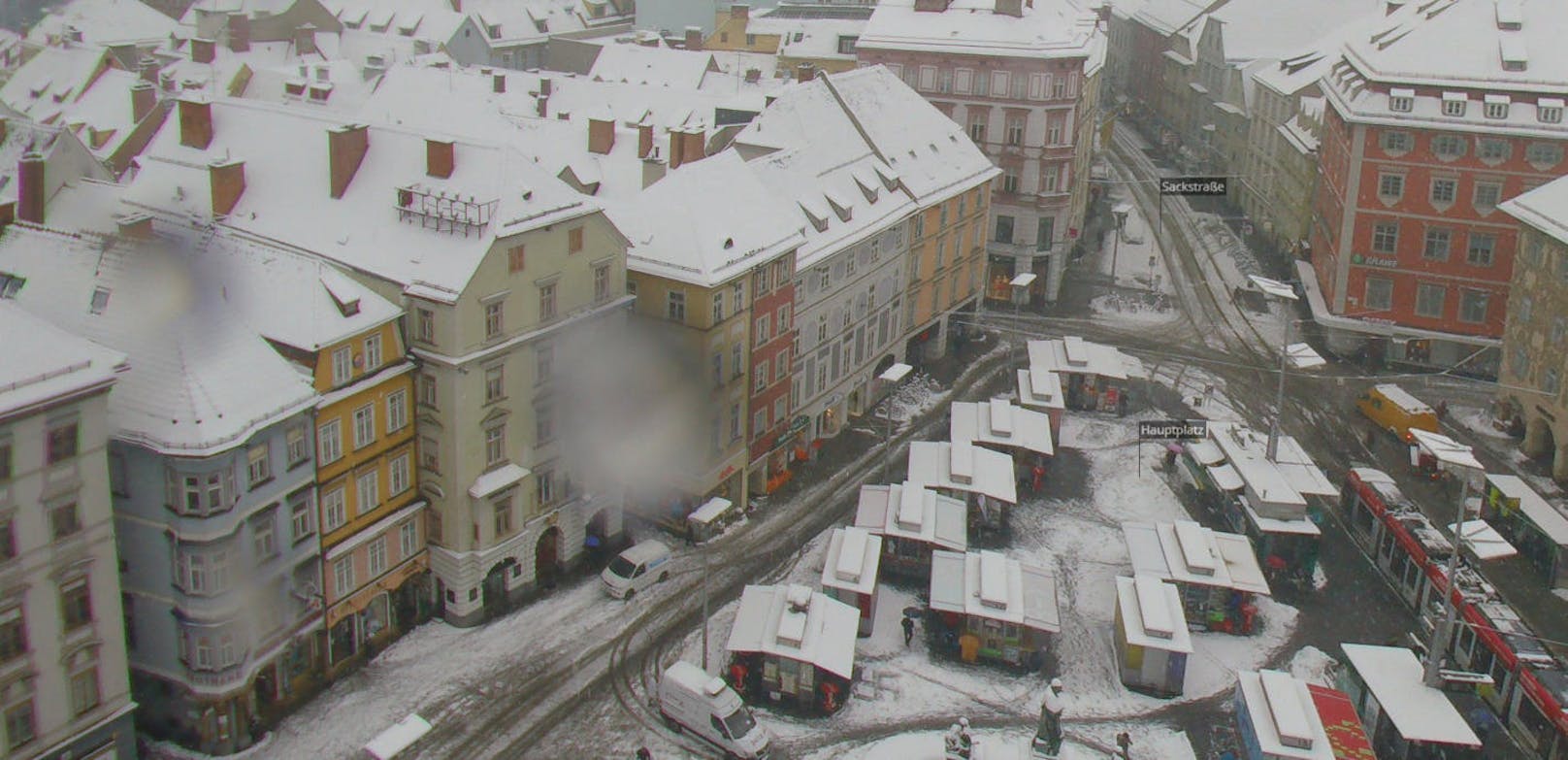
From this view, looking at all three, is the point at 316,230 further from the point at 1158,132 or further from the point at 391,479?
the point at 1158,132

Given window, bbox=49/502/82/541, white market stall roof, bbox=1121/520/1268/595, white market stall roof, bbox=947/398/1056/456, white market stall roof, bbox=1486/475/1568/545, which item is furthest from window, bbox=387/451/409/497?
white market stall roof, bbox=1486/475/1568/545

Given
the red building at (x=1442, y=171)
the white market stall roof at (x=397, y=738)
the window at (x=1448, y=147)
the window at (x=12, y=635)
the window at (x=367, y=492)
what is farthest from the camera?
the window at (x=1448, y=147)

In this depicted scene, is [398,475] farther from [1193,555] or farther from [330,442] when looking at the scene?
[1193,555]

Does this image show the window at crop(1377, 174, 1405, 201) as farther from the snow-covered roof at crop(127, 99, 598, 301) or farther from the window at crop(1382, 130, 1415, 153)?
the snow-covered roof at crop(127, 99, 598, 301)

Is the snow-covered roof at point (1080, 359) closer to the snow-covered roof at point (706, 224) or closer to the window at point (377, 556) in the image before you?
the snow-covered roof at point (706, 224)

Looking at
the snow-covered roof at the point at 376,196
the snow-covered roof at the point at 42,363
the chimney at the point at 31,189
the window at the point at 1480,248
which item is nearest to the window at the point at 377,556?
the snow-covered roof at the point at 376,196

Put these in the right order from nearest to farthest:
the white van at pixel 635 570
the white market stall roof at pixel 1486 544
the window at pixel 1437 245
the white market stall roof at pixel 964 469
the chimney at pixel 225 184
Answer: the white market stall roof at pixel 1486 544 < the chimney at pixel 225 184 < the white van at pixel 635 570 < the white market stall roof at pixel 964 469 < the window at pixel 1437 245

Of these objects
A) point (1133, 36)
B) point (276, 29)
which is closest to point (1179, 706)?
point (276, 29)
